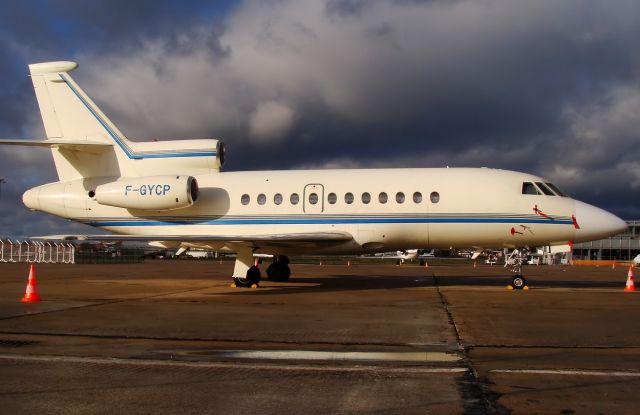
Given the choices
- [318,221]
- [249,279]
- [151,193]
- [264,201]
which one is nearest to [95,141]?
[151,193]

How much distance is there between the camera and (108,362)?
7145 mm

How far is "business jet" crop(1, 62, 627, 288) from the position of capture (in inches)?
718

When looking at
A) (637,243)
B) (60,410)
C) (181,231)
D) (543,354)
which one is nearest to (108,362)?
(60,410)

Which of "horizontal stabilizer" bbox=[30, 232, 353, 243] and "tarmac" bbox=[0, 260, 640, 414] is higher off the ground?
"horizontal stabilizer" bbox=[30, 232, 353, 243]

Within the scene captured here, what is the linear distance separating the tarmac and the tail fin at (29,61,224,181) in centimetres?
758

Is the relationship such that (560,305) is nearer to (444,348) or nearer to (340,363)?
(444,348)

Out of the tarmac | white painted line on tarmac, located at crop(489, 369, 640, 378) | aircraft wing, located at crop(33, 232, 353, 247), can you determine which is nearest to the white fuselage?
aircraft wing, located at crop(33, 232, 353, 247)

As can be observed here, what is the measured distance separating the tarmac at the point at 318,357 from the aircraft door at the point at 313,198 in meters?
5.44

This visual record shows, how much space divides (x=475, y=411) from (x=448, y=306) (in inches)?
347

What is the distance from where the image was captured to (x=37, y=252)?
49.8 meters

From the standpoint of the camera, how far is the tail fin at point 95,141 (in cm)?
2067

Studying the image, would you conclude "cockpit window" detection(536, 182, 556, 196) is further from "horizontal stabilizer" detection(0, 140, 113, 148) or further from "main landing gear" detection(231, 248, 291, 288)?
"horizontal stabilizer" detection(0, 140, 113, 148)

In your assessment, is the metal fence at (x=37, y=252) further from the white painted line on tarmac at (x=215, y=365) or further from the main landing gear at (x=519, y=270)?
the white painted line on tarmac at (x=215, y=365)

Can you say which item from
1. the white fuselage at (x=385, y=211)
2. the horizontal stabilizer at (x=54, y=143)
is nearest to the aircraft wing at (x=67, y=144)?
the horizontal stabilizer at (x=54, y=143)
